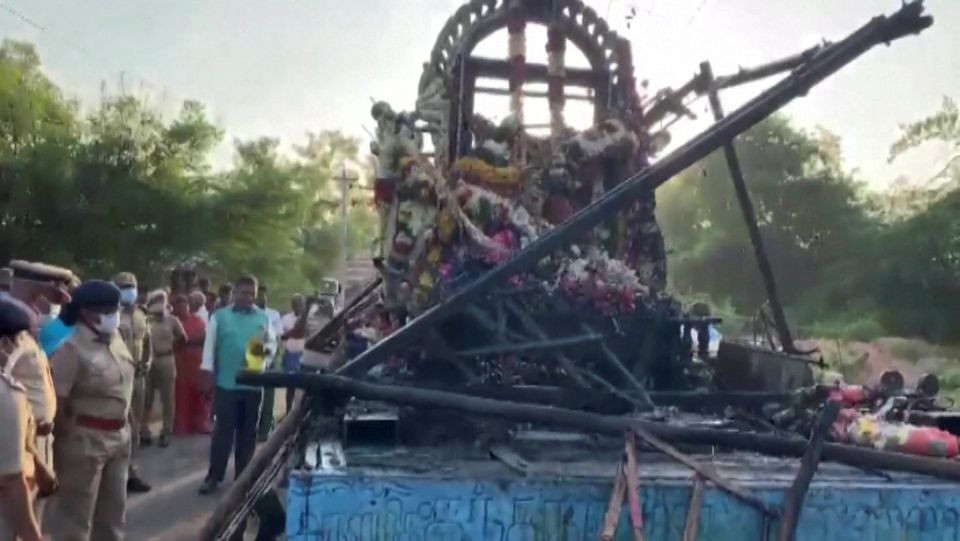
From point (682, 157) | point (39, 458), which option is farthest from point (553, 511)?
point (39, 458)

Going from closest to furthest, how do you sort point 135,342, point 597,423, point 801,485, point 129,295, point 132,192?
point 801,485 < point 597,423 < point 129,295 < point 135,342 < point 132,192

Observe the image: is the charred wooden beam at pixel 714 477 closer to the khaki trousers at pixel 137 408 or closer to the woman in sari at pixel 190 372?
the khaki trousers at pixel 137 408

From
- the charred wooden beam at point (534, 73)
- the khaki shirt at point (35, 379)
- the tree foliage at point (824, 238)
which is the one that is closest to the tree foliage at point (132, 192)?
the tree foliage at point (824, 238)

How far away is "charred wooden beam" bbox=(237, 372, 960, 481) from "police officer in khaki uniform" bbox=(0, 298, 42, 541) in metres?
1.01

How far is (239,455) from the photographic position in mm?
9094

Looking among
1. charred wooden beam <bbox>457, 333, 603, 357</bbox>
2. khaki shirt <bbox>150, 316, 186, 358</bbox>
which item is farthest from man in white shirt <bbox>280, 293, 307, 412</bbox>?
charred wooden beam <bbox>457, 333, 603, 357</bbox>

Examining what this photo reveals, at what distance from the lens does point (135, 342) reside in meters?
9.55

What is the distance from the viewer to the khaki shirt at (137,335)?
937 cm

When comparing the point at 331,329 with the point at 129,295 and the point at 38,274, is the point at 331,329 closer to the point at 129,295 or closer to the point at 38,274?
the point at 129,295

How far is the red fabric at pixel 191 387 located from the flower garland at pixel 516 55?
513cm

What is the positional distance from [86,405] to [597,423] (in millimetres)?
3030

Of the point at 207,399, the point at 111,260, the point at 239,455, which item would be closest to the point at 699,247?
the point at 111,260

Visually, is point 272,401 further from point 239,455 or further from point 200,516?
point 200,516

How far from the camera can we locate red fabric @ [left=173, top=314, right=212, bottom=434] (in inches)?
477
